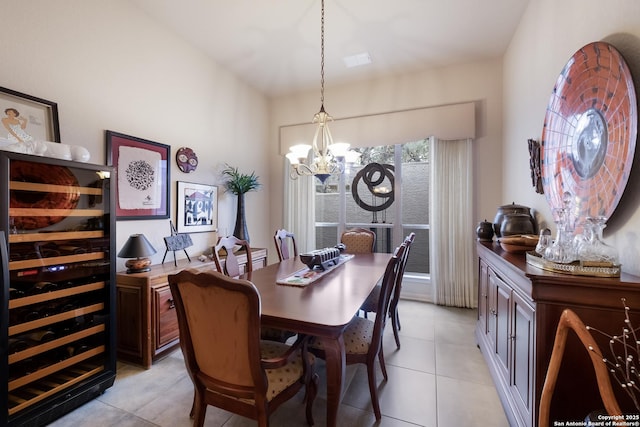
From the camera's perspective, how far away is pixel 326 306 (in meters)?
1.56

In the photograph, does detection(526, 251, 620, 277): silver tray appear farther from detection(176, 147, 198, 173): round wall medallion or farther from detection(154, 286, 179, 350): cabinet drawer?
detection(176, 147, 198, 173): round wall medallion

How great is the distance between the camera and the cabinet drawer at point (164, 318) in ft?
7.72

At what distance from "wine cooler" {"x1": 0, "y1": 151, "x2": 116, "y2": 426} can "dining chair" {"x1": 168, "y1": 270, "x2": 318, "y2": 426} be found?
3.42 ft

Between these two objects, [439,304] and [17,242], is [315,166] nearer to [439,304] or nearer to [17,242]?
[17,242]

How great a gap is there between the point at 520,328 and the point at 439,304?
2448 mm

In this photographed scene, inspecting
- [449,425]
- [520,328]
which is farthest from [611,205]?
[449,425]

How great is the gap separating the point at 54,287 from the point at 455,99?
4.54 metres

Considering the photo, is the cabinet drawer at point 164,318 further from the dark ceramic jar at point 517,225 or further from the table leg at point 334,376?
the dark ceramic jar at point 517,225

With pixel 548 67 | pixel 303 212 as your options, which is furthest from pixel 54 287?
pixel 548 67

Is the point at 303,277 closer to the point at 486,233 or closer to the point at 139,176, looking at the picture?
the point at 486,233

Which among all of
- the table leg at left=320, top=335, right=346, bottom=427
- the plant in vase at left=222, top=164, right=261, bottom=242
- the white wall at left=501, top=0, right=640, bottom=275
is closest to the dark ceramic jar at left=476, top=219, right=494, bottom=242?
the white wall at left=501, top=0, right=640, bottom=275

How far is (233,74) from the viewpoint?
397 cm

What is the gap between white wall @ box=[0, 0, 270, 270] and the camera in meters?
2.01

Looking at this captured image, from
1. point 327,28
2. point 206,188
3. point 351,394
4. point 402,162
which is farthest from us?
point 402,162
